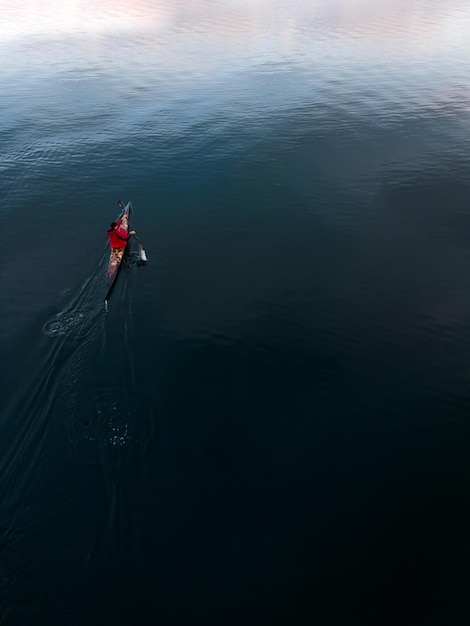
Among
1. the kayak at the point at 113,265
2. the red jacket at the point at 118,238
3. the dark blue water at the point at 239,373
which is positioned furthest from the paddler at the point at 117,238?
the dark blue water at the point at 239,373

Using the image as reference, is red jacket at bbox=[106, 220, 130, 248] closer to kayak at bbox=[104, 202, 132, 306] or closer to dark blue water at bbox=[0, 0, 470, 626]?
kayak at bbox=[104, 202, 132, 306]

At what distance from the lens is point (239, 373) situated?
40.8m

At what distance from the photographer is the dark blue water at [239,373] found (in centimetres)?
2756

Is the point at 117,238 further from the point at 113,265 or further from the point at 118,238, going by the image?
the point at 113,265

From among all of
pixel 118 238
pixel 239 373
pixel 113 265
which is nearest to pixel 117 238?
pixel 118 238

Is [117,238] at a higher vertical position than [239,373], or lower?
higher

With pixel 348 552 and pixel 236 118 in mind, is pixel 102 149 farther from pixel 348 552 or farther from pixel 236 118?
pixel 348 552

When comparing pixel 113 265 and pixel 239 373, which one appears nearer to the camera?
pixel 239 373

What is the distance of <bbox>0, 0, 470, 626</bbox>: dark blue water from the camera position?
2756cm

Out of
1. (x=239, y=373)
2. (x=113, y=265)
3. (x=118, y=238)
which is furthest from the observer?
(x=118, y=238)

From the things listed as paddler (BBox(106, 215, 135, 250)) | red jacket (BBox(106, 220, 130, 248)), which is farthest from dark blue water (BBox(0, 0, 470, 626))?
red jacket (BBox(106, 220, 130, 248))

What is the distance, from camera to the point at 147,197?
2689 inches

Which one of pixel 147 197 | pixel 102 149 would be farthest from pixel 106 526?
pixel 102 149

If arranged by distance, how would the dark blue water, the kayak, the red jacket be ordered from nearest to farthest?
the dark blue water, the kayak, the red jacket
